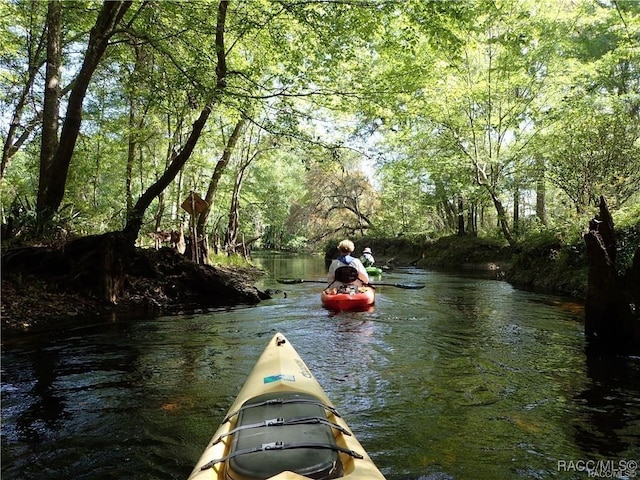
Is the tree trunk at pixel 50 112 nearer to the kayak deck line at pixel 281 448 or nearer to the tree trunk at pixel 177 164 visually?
the tree trunk at pixel 177 164

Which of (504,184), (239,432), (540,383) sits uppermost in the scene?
(504,184)

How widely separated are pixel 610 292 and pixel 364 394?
11.1ft

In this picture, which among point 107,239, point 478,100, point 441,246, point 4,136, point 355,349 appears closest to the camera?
point 355,349

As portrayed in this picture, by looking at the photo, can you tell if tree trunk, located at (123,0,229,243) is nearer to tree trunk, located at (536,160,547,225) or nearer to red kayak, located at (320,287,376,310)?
red kayak, located at (320,287,376,310)

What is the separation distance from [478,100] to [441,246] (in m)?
8.29

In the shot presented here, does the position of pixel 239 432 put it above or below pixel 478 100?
below

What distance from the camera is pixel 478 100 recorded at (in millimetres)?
17516

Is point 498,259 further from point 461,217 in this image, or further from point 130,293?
point 130,293

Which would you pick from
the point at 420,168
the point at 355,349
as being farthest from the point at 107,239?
the point at 420,168

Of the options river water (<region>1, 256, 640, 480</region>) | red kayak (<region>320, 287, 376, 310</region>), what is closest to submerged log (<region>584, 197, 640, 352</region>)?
river water (<region>1, 256, 640, 480</region>)

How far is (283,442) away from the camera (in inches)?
93.9

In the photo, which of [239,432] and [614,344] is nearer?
[239,432]

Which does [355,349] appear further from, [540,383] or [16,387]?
[16,387]

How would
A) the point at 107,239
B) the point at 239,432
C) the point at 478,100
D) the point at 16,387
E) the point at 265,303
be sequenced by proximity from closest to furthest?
the point at 239,432
the point at 16,387
the point at 107,239
the point at 265,303
the point at 478,100
